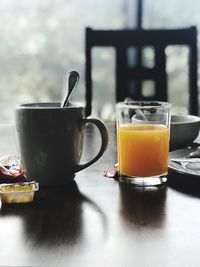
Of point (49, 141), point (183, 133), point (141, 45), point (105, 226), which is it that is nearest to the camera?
point (105, 226)

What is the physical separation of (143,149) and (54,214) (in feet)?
0.68

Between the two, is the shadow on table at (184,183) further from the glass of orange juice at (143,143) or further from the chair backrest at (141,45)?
the chair backrest at (141,45)

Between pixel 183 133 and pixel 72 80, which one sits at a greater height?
pixel 72 80

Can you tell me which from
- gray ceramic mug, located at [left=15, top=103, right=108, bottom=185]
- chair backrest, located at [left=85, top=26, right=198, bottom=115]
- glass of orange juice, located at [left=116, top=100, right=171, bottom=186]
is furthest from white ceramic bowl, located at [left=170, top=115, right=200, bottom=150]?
chair backrest, located at [left=85, top=26, right=198, bottom=115]

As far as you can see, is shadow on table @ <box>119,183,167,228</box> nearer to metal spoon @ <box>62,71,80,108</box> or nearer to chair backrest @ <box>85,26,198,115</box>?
metal spoon @ <box>62,71,80,108</box>

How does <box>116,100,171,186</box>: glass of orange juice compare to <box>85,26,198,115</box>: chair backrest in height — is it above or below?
below

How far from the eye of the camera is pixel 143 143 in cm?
73

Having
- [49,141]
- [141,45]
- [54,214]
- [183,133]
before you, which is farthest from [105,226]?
[141,45]

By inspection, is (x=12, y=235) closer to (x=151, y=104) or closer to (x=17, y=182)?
(x=17, y=182)

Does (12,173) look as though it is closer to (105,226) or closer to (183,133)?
(105,226)

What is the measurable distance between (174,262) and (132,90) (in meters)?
1.40

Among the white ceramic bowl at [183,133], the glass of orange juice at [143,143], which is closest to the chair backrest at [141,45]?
the white ceramic bowl at [183,133]

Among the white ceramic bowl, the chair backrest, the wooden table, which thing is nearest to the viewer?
the wooden table

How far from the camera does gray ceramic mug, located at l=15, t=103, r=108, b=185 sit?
68 cm
